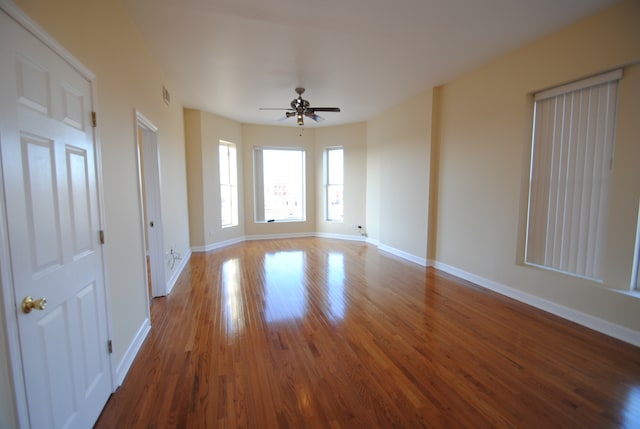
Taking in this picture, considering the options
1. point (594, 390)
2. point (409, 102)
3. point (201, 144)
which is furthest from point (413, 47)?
point (201, 144)

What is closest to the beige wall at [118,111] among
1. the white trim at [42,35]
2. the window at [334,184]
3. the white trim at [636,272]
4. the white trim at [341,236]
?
the white trim at [42,35]

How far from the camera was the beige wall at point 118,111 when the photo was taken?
1567mm

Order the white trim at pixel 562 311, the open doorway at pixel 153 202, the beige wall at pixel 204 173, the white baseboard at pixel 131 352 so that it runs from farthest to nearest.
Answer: the beige wall at pixel 204 173 < the open doorway at pixel 153 202 < the white trim at pixel 562 311 < the white baseboard at pixel 131 352

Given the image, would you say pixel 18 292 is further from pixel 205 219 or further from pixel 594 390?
pixel 205 219

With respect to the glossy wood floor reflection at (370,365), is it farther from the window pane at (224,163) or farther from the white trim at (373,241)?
the window pane at (224,163)

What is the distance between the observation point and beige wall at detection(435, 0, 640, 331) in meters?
2.46

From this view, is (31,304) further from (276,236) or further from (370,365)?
(276,236)

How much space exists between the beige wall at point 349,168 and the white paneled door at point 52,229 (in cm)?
569

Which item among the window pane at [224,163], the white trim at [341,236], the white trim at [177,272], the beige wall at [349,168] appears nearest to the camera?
the white trim at [177,272]

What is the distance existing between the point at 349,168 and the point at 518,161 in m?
4.05

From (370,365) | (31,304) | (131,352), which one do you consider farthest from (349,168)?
(31,304)

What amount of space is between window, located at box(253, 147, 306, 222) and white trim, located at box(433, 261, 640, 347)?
457 cm

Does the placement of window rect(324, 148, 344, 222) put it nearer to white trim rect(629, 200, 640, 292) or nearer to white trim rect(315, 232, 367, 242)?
white trim rect(315, 232, 367, 242)

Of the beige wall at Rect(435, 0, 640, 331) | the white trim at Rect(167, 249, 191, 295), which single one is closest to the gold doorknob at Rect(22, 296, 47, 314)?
the white trim at Rect(167, 249, 191, 295)
